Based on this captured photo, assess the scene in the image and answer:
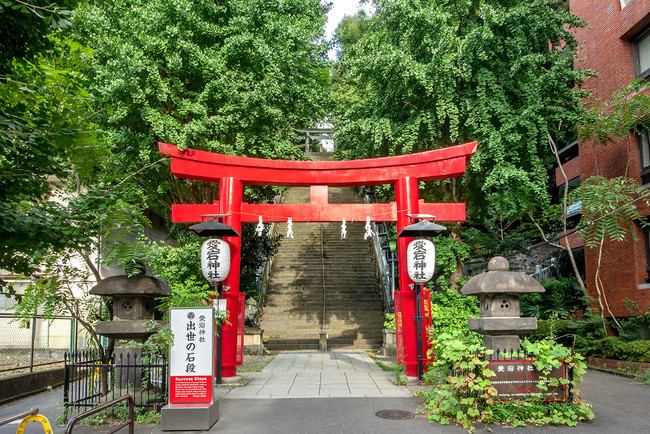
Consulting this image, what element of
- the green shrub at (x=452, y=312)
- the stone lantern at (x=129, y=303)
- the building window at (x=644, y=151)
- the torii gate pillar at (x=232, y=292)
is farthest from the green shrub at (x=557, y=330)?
the stone lantern at (x=129, y=303)

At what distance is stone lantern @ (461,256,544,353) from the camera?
7.70m

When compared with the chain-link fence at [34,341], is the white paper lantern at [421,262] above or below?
above

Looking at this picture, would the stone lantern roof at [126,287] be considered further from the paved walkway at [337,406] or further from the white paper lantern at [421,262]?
the white paper lantern at [421,262]

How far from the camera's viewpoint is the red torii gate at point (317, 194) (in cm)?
1049

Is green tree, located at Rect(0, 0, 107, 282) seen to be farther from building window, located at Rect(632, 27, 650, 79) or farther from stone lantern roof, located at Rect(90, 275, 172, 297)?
building window, located at Rect(632, 27, 650, 79)

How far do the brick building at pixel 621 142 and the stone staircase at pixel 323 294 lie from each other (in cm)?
774

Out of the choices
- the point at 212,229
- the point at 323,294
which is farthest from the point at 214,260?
the point at 323,294

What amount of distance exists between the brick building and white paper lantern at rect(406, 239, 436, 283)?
736cm

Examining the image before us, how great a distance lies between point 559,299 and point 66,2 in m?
15.7

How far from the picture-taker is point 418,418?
284 inches

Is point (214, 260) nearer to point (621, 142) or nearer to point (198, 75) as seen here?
point (198, 75)

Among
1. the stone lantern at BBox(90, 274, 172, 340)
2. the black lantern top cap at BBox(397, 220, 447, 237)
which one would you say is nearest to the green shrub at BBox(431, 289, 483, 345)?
the black lantern top cap at BBox(397, 220, 447, 237)

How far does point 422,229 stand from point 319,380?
13.3ft

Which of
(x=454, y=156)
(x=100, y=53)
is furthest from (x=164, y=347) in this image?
(x=100, y=53)
